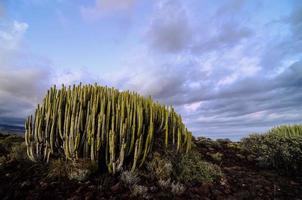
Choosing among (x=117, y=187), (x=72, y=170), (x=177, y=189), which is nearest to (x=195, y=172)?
(x=177, y=189)

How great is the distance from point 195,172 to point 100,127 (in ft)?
8.21

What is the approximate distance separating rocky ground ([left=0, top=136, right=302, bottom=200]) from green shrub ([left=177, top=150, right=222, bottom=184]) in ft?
0.65

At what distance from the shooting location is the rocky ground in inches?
182

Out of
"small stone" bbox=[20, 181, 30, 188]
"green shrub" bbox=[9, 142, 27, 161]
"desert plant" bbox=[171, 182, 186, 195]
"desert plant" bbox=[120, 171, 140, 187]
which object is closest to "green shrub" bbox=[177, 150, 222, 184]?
"desert plant" bbox=[171, 182, 186, 195]

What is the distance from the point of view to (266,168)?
7.88 meters

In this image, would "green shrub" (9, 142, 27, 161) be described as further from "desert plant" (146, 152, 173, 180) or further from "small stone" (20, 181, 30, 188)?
"desert plant" (146, 152, 173, 180)

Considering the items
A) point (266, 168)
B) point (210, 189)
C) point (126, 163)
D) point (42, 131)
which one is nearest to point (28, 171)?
point (42, 131)

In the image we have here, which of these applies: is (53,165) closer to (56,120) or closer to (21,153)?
(56,120)

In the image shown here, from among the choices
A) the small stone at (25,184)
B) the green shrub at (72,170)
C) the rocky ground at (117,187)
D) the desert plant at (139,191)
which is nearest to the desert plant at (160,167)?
the rocky ground at (117,187)

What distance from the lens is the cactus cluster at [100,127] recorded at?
17.9 feet

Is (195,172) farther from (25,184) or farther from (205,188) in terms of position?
(25,184)

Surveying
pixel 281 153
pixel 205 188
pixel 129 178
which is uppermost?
pixel 281 153

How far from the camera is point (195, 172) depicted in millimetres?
5934

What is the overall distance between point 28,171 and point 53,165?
0.61 meters
